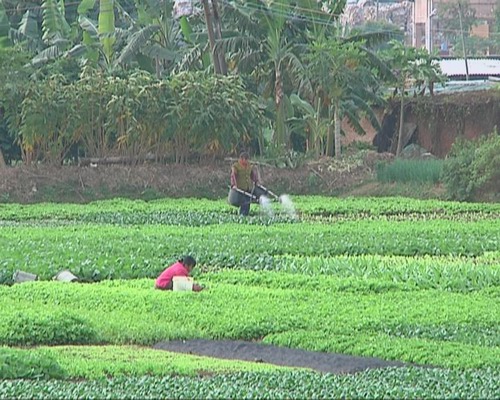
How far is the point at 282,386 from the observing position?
10.2 metres

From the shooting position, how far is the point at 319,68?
36.3 m

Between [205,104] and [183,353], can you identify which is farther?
[205,104]

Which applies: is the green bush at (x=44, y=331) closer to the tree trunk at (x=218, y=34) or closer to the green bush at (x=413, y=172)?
the green bush at (x=413, y=172)

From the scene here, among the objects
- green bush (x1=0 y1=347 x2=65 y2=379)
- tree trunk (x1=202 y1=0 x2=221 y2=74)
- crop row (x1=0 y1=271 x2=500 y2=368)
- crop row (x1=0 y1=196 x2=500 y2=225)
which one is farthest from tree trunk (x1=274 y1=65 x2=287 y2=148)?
green bush (x1=0 y1=347 x2=65 y2=379)

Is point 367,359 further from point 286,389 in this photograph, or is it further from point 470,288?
point 470,288

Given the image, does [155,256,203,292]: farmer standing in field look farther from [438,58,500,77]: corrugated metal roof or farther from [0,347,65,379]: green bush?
[438,58,500,77]: corrugated metal roof

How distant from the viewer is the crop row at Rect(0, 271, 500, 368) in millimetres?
13188

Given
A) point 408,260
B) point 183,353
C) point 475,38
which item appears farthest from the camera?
point 475,38

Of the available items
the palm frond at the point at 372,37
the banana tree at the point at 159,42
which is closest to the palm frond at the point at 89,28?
the banana tree at the point at 159,42

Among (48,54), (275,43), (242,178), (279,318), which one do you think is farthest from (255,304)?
(48,54)

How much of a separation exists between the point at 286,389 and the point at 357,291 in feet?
23.2

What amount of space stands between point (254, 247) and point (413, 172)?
14.1 meters

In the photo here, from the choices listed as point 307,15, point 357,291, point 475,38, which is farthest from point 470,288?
point 475,38

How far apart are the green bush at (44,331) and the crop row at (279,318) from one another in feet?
0.04
